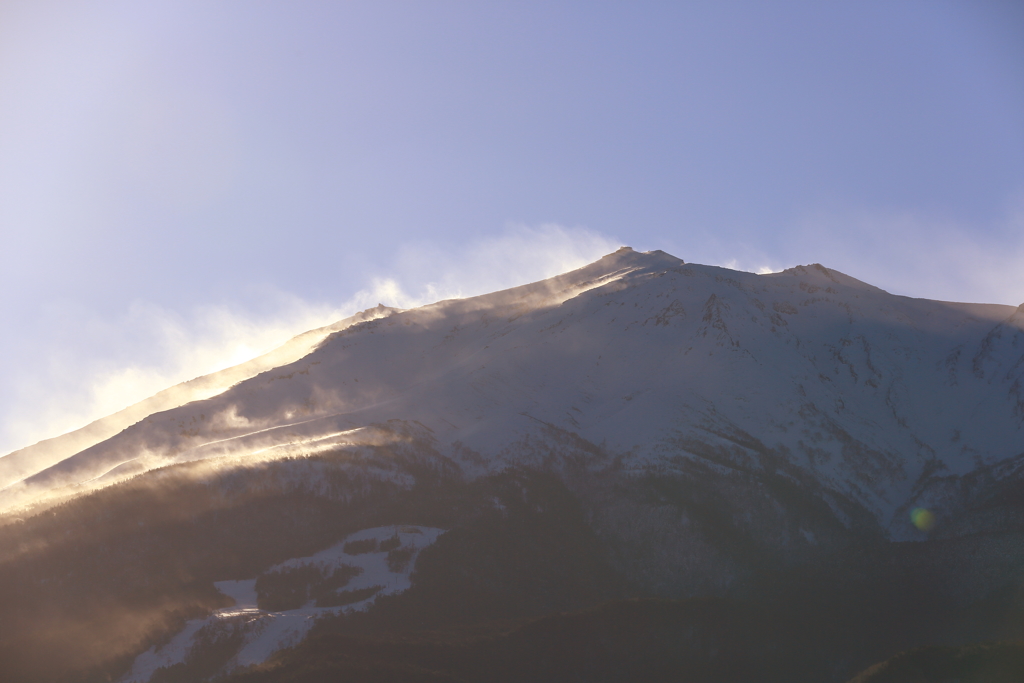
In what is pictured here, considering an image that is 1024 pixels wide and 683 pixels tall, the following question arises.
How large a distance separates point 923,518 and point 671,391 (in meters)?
43.3

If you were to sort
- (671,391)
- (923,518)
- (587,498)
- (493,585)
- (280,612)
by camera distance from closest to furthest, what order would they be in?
(280,612) → (493,585) → (587,498) → (923,518) → (671,391)

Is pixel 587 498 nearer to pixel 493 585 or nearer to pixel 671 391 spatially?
pixel 493 585

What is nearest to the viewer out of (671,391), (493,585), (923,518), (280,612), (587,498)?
(280,612)

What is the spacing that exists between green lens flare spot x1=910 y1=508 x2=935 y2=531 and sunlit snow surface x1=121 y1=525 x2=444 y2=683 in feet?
226

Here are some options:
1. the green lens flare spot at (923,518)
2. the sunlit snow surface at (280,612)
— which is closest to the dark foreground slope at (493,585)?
the sunlit snow surface at (280,612)

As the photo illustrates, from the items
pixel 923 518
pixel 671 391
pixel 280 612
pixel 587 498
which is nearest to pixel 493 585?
pixel 280 612

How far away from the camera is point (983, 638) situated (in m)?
106

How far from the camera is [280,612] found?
→ 90.7m

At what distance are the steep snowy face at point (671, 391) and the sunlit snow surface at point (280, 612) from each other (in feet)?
66.5

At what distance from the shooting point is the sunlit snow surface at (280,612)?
8019cm

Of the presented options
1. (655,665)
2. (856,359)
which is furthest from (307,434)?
(856,359)

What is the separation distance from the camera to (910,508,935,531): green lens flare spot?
416 ft

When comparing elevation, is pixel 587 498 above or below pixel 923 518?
above

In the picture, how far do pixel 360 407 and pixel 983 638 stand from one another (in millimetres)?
94479
